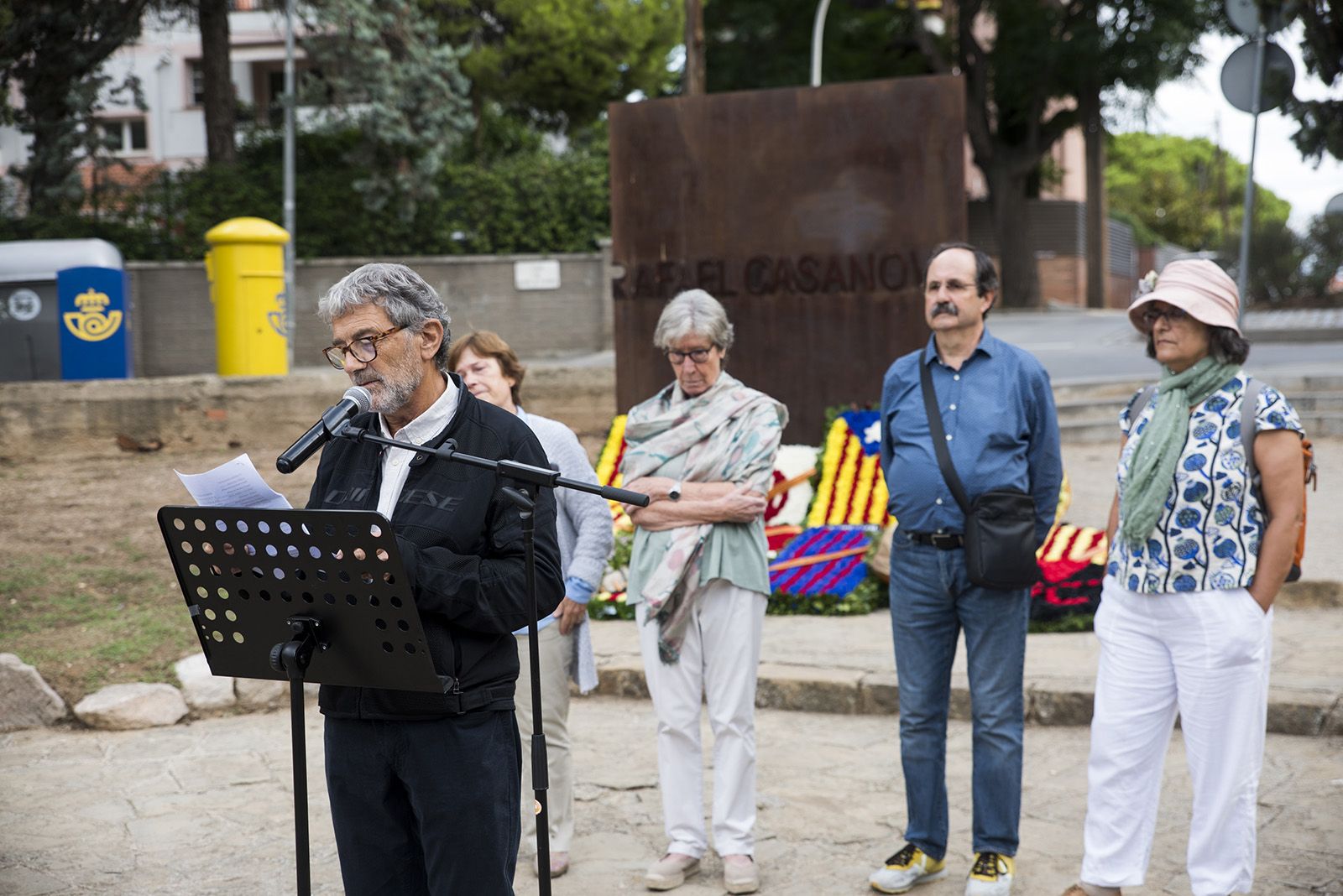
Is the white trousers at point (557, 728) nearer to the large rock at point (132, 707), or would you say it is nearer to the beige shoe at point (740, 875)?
the beige shoe at point (740, 875)

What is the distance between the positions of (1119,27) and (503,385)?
28.9 m

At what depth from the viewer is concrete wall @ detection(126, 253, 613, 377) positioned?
19.5 m

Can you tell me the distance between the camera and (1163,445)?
12.6 feet

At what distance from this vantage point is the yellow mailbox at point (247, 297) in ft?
50.3

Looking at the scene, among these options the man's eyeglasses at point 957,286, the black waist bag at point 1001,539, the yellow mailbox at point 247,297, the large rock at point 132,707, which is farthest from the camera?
the yellow mailbox at point 247,297

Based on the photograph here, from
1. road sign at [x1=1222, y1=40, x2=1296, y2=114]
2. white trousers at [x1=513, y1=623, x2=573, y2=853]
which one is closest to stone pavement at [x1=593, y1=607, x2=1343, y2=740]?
white trousers at [x1=513, y1=623, x2=573, y2=853]

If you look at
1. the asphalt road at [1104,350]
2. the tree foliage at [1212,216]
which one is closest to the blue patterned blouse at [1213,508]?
the asphalt road at [1104,350]

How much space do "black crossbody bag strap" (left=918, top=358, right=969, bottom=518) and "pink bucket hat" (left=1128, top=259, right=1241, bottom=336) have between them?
2.41 feet

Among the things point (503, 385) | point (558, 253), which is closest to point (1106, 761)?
point (503, 385)

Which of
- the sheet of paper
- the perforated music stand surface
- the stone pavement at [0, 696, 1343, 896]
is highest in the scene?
the sheet of paper

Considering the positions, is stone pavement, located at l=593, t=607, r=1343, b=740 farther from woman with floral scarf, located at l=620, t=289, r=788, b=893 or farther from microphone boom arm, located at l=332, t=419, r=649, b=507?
microphone boom arm, located at l=332, t=419, r=649, b=507

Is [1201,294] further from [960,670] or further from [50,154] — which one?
[50,154]

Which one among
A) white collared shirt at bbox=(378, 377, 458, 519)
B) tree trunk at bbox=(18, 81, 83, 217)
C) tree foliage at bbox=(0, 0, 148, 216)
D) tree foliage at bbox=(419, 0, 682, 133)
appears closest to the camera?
white collared shirt at bbox=(378, 377, 458, 519)

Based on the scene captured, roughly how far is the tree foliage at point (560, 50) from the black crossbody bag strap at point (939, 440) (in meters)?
20.6
